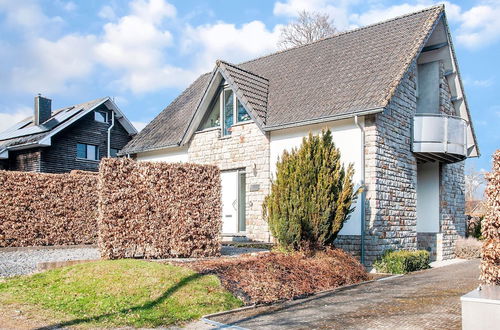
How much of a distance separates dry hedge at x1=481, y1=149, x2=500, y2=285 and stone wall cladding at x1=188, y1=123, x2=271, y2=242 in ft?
31.0

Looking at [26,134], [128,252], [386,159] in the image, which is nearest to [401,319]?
[128,252]

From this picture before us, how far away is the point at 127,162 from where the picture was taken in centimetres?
1065

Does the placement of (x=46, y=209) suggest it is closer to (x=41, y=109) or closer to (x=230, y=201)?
(x=230, y=201)

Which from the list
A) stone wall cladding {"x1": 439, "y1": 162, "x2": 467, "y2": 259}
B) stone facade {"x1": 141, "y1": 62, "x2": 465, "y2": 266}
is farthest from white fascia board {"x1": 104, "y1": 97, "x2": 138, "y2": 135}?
stone wall cladding {"x1": 439, "y1": 162, "x2": 467, "y2": 259}

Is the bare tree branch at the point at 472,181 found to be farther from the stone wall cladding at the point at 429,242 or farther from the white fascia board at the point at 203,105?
the white fascia board at the point at 203,105

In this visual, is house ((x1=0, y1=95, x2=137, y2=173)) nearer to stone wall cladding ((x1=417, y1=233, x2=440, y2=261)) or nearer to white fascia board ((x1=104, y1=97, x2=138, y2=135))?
white fascia board ((x1=104, y1=97, x2=138, y2=135))

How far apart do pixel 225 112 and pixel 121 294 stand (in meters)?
10.5

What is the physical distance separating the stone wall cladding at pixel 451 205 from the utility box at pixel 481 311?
1196cm

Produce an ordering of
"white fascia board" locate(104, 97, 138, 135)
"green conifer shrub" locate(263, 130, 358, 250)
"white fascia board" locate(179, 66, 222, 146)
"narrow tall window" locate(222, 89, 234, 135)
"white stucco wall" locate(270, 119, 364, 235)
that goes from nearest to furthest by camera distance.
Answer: "green conifer shrub" locate(263, 130, 358, 250) → "white stucco wall" locate(270, 119, 364, 235) → "white fascia board" locate(179, 66, 222, 146) → "narrow tall window" locate(222, 89, 234, 135) → "white fascia board" locate(104, 97, 138, 135)

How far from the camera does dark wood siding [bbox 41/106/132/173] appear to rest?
97.1ft

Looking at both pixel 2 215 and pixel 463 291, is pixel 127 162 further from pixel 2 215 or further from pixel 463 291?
pixel 463 291

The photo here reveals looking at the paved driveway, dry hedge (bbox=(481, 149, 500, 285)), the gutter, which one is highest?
the gutter

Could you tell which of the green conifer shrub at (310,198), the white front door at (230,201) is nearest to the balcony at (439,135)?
the green conifer shrub at (310,198)

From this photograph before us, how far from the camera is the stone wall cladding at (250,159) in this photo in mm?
15570
